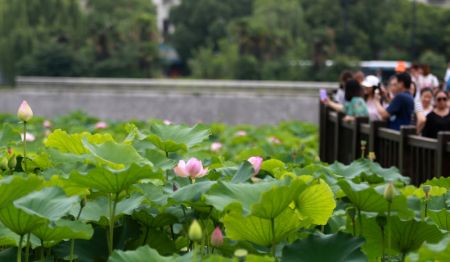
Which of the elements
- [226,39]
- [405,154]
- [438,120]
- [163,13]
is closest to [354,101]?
[438,120]

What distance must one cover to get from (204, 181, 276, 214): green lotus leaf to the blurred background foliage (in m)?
33.3

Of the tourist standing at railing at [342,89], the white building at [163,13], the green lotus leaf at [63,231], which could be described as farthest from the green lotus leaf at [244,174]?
the white building at [163,13]

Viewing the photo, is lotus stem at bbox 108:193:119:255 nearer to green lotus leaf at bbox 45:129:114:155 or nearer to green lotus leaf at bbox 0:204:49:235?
green lotus leaf at bbox 0:204:49:235

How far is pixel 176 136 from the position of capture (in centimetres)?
382

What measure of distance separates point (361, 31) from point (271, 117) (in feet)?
113

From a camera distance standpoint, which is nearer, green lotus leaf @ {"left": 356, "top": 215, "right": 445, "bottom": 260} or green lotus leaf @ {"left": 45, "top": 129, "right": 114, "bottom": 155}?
green lotus leaf @ {"left": 356, "top": 215, "right": 445, "bottom": 260}

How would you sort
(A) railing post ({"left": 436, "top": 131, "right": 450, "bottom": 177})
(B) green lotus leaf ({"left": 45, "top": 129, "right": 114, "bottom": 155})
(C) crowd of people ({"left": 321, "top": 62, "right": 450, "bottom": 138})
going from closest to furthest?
(B) green lotus leaf ({"left": 45, "top": 129, "right": 114, "bottom": 155}), (A) railing post ({"left": 436, "top": 131, "right": 450, "bottom": 177}), (C) crowd of people ({"left": 321, "top": 62, "right": 450, "bottom": 138})

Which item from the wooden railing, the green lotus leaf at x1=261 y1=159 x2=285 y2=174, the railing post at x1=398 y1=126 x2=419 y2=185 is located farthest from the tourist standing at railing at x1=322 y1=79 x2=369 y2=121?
the green lotus leaf at x1=261 y1=159 x2=285 y2=174

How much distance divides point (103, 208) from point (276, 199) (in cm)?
62

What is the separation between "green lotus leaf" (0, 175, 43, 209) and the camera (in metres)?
2.65

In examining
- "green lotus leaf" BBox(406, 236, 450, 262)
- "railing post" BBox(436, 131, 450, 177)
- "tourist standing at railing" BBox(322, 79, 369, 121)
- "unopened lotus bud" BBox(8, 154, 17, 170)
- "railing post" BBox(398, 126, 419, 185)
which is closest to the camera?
"green lotus leaf" BBox(406, 236, 450, 262)

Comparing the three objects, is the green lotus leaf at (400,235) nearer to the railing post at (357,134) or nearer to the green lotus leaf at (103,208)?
the green lotus leaf at (103,208)

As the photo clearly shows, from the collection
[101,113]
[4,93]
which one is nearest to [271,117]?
[101,113]

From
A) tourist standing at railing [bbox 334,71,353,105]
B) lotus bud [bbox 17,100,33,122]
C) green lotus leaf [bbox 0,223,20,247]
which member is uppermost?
lotus bud [bbox 17,100,33,122]
